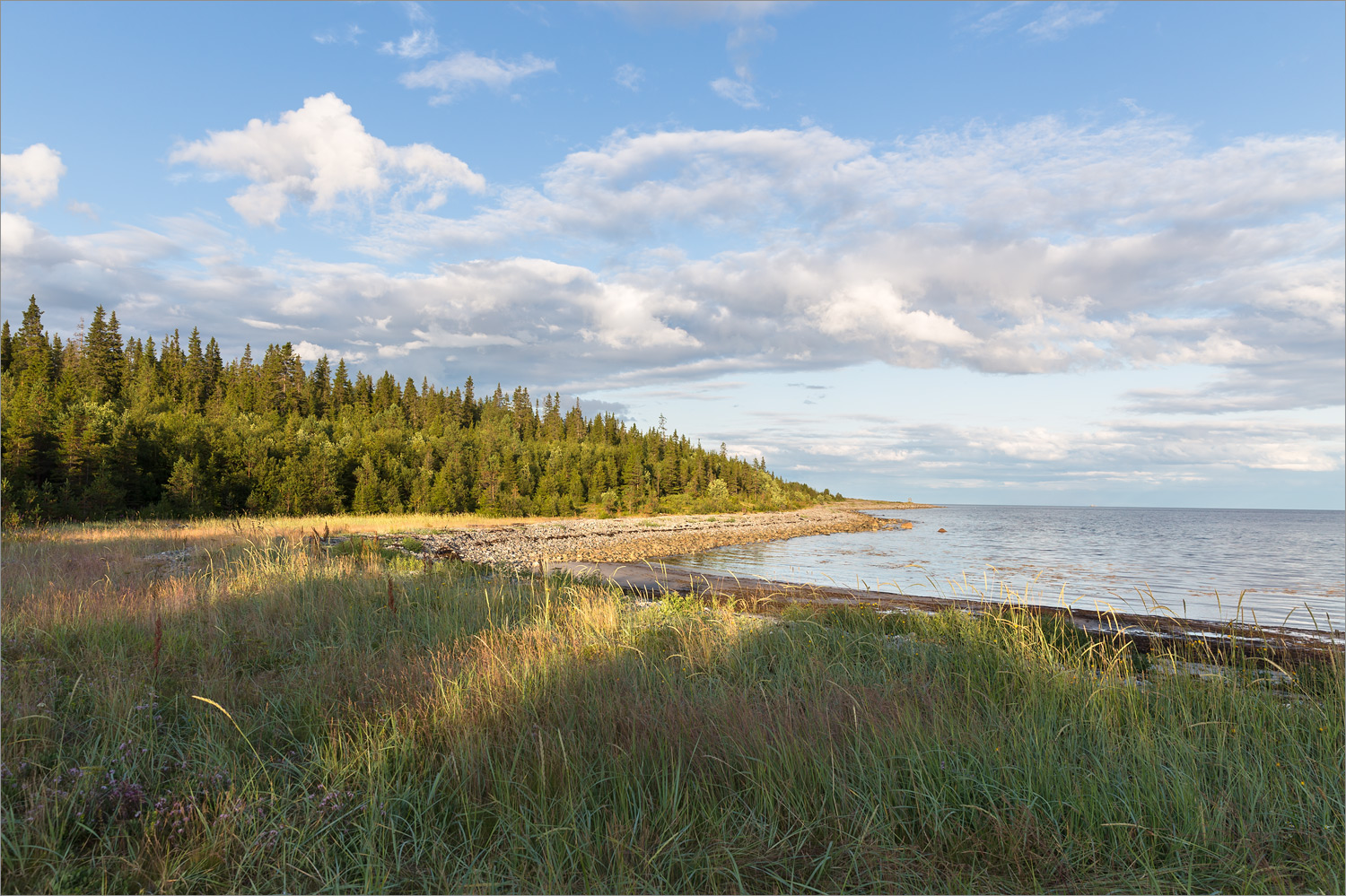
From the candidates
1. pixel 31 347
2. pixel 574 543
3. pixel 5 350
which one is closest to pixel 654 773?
pixel 574 543

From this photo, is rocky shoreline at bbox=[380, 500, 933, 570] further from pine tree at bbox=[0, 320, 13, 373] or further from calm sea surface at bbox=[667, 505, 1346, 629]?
pine tree at bbox=[0, 320, 13, 373]

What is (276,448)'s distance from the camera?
45.2 meters

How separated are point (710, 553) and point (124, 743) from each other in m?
28.9

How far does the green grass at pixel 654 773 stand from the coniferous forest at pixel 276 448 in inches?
1207

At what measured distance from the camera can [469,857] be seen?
289 centimetres

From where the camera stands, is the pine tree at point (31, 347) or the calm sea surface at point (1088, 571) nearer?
the calm sea surface at point (1088, 571)

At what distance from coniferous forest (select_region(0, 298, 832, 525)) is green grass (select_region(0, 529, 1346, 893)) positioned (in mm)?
30651

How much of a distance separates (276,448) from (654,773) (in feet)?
166

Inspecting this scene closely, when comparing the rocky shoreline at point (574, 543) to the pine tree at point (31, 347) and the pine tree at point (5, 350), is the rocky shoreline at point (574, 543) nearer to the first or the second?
the pine tree at point (31, 347)

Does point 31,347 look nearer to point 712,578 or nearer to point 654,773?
point 712,578

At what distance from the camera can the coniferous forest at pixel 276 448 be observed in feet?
109

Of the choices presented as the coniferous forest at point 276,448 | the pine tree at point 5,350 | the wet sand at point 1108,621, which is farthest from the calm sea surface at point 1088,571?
the pine tree at point 5,350

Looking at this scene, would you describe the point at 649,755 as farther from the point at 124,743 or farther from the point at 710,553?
the point at 710,553

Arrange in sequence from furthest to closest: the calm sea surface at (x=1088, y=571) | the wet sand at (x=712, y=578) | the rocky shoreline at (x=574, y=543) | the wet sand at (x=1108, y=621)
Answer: the rocky shoreline at (x=574, y=543)
the calm sea surface at (x=1088, y=571)
the wet sand at (x=712, y=578)
the wet sand at (x=1108, y=621)
